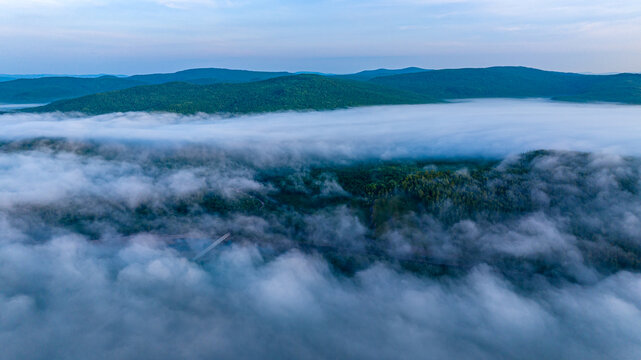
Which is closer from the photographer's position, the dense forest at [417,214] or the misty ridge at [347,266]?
the misty ridge at [347,266]

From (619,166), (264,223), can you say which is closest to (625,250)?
(619,166)

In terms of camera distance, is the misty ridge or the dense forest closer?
the misty ridge

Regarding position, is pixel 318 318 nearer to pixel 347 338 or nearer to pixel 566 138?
pixel 347 338

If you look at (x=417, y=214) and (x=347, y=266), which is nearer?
(x=347, y=266)

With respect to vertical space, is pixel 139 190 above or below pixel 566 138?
below

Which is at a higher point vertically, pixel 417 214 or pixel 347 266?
pixel 417 214

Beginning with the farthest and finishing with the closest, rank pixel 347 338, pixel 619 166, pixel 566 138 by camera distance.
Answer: pixel 566 138 < pixel 619 166 < pixel 347 338

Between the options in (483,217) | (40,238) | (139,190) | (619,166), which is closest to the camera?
(483,217)

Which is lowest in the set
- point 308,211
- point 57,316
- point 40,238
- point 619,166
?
point 57,316
